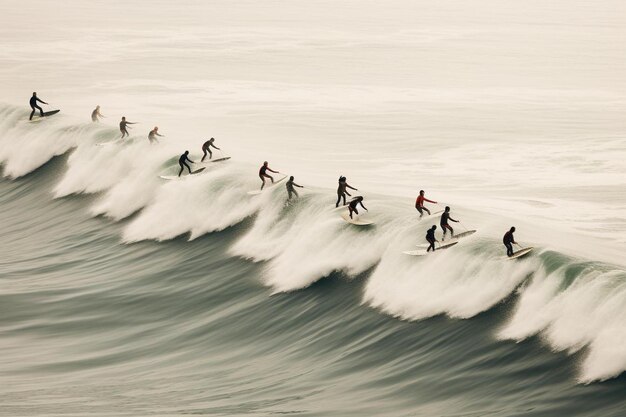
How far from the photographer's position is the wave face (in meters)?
18.1

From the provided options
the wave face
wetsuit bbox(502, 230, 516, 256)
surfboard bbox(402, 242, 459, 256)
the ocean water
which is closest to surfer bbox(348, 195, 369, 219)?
the ocean water

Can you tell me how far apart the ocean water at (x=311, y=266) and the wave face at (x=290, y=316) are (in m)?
0.06

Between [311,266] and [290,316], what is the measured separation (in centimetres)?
213

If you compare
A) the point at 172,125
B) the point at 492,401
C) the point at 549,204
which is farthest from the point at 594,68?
the point at 492,401

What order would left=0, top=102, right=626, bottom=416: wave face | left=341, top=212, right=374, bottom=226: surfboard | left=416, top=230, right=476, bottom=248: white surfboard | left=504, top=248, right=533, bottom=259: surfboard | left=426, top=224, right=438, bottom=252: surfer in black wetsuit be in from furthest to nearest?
left=341, top=212, right=374, bottom=226: surfboard < left=416, top=230, right=476, bottom=248: white surfboard < left=426, top=224, right=438, bottom=252: surfer in black wetsuit < left=504, top=248, right=533, bottom=259: surfboard < left=0, top=102, right=626, bottom=416: wave face

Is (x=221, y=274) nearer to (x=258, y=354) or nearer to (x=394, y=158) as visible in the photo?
(x=258, y=354)

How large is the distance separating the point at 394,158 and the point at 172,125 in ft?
52.5

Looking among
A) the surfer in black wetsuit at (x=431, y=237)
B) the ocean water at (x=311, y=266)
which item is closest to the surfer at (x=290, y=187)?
the ocean water at (x=311, y=266)

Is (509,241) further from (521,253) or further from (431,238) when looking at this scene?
(431,238)

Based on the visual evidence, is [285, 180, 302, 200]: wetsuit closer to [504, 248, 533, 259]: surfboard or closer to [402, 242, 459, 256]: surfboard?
[402, 242, 459, 256]: surfboard

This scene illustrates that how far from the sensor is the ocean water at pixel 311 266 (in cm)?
1866

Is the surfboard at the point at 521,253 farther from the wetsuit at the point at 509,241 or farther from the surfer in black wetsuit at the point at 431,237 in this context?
the surfer in black wetsuit at the point at 431,237

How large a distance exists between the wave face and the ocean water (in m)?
0.06

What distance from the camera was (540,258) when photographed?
20.8 m
